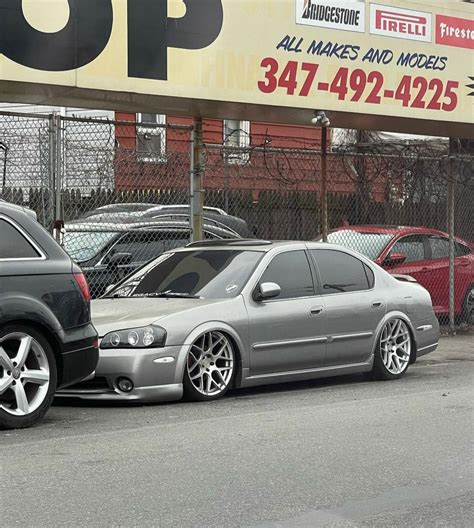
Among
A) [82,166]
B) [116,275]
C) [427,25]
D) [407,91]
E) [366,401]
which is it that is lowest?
[366,401]

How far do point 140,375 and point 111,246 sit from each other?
382 centimetres

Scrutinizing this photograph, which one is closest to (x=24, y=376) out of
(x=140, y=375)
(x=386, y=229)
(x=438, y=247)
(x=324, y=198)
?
(x=140, y=375)

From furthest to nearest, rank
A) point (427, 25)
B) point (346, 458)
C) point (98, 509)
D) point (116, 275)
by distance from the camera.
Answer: point (427, 25) → point (116, 275) → point (346, 458) → point (98, 509)

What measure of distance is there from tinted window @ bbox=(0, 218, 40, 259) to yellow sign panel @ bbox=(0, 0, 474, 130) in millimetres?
Result: 3468

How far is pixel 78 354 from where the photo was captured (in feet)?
25.3

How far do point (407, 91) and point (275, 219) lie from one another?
2466 millimetres

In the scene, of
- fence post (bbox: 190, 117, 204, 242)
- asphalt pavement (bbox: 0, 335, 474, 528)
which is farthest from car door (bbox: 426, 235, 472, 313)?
asphalt pavement (bbox: 0, 335, 474, 528)

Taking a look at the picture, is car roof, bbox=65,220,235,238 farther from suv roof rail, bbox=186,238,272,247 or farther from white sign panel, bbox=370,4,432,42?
white sign panel, bbox=370,4,432,42

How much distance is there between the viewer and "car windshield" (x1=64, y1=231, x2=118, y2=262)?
11.7m

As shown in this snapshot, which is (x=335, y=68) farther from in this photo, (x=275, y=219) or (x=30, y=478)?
(x=30, y=478)

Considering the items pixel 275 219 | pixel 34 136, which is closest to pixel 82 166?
pixel 34 136

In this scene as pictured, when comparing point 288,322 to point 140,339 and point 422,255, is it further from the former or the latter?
point 422,255

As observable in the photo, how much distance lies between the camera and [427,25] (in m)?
14.2

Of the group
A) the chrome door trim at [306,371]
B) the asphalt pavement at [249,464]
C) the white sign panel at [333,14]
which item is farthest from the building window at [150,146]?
the asphalt pavement at [249,464]
